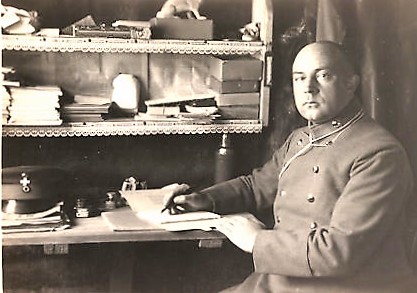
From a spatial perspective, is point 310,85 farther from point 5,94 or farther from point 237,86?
point 5,94

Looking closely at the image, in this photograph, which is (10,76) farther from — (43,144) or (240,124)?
(240,124)

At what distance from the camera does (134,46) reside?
1.09 m

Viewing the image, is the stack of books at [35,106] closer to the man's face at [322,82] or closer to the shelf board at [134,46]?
the shelf board at [134,46]

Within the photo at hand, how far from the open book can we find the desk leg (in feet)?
0.11

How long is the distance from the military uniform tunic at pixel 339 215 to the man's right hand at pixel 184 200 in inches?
4.2

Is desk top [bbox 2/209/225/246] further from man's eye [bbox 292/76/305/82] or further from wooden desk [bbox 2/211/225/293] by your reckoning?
man's eye [bbox 292/76/305/82]

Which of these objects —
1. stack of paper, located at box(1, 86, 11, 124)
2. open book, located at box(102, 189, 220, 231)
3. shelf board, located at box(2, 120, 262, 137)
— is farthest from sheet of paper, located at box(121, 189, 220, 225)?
stack of paper, located at box(1, 86, 11, 124)

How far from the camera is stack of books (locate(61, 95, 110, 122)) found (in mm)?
1075

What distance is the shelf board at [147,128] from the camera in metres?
1.07

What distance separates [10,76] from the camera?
103 centimetres

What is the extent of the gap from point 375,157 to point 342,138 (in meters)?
0.06

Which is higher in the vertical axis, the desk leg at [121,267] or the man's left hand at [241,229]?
the man's left hand at [241,229]

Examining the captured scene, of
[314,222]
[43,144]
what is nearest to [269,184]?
[314,222]

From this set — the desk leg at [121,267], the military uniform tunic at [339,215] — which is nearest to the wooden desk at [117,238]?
the desk leg at [121,267]
